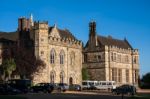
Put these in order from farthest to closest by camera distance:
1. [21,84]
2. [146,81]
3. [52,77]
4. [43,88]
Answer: [146,81] → [52,77] → [43,88] → [21,84]

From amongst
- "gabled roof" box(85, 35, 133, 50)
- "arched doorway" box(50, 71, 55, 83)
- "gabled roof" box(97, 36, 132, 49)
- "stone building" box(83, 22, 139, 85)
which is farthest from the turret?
"arched doorway" box(50, 71, 55, 83)

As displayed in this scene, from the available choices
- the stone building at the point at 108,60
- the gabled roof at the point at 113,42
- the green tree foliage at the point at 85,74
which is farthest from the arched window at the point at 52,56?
the gabled roof at the point at 113,42

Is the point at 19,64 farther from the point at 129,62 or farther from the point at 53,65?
the point at 129,62

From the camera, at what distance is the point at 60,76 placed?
261 ft

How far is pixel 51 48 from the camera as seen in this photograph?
77438 millimetres

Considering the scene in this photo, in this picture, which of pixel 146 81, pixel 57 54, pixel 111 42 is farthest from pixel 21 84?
pixel 146 81

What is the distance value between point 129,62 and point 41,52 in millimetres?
31596

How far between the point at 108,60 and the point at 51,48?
18464 millimetres

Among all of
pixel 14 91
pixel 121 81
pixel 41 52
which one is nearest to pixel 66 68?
pixel 41 52

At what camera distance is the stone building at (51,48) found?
75312mm

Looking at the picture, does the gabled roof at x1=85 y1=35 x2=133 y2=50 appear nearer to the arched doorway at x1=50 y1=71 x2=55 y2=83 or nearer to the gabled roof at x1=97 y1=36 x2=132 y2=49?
the gabled roof at x1=97 y1=36 x2=132 y2=49

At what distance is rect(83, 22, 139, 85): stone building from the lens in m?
91.7

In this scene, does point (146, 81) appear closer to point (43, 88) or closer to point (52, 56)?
point (52, 56)

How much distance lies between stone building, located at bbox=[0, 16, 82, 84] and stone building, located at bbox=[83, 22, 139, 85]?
26.1 ft
